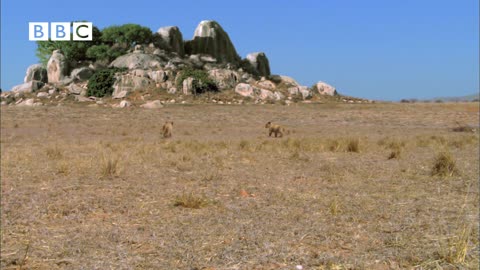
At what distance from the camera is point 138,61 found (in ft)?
182

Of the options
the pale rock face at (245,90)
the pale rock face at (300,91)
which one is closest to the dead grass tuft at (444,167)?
the pale rock face at (245,90)

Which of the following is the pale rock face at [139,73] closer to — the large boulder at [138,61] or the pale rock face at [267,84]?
the large boulder at [138,61]

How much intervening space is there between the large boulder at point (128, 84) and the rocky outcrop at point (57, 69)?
10.1 metres

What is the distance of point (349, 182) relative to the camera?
817 centimetres

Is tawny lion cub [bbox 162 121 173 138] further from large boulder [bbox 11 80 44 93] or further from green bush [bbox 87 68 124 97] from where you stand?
large boulder [bbox 11 80 44 93]

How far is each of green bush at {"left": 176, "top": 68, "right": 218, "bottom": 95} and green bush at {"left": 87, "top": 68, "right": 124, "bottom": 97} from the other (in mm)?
7037

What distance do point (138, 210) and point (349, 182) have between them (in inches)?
148

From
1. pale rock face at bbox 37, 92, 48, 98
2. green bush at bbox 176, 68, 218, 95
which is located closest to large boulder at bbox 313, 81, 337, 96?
green bush at bbox 176, 68, 218, 95

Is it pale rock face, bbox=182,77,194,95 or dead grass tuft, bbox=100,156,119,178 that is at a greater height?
pale rock face, bbox=182,77,194,95

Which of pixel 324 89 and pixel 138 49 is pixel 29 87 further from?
pixel 324 89

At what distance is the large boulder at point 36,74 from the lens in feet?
190

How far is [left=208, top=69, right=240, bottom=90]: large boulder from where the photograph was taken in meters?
Answer: 50.8

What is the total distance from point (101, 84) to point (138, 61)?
7404 millimetres

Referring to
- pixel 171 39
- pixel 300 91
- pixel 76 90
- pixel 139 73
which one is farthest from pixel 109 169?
pixel 171 39
